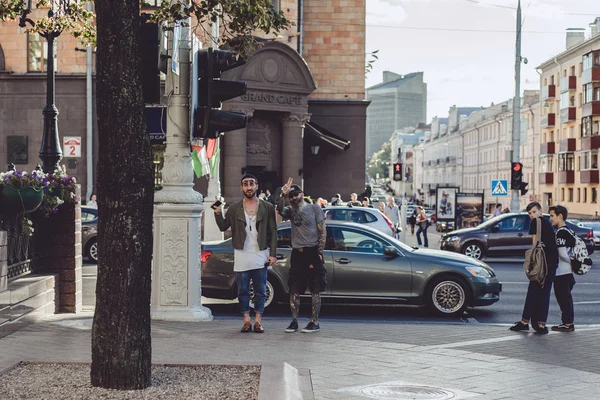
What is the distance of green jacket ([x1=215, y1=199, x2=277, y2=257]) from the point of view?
1080 centimetres

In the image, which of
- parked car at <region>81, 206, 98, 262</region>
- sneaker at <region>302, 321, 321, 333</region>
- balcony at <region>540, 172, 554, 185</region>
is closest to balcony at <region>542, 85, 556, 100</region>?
balcony at <region>540, 172, 554, 185</region>

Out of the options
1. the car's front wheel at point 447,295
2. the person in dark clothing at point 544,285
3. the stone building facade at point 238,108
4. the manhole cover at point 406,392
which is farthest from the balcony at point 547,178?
the manhole cover at point 406,392

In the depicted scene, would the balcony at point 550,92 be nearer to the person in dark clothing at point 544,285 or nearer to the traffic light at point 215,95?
the person in dark clothing at point 544,285

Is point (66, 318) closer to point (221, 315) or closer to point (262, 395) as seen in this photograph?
point (221, 315)

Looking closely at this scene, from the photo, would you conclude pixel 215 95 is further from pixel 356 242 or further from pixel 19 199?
pixel 356 242

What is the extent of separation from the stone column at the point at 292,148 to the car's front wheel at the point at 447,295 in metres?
21.9

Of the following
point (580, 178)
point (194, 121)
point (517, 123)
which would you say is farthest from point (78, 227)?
point (580, 178)

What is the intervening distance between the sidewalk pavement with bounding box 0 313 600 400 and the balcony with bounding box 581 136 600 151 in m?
62.0

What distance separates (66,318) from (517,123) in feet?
97.4

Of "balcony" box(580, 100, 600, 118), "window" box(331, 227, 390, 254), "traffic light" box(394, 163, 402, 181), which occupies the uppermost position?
"balcony" box(580, 100, 600, 118)

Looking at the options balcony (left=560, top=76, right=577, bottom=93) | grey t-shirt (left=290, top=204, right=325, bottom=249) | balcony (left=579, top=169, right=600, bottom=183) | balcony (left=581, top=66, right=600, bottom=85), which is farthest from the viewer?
balcony (left=560, top=76, right=577, bottom=93)

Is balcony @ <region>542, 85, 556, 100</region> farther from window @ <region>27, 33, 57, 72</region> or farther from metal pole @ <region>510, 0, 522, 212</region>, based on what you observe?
window @ <region>27, 33, 57, 72</region>

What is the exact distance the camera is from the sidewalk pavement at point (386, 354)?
774 cm

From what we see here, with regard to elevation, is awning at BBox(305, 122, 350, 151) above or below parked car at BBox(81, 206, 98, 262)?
above
